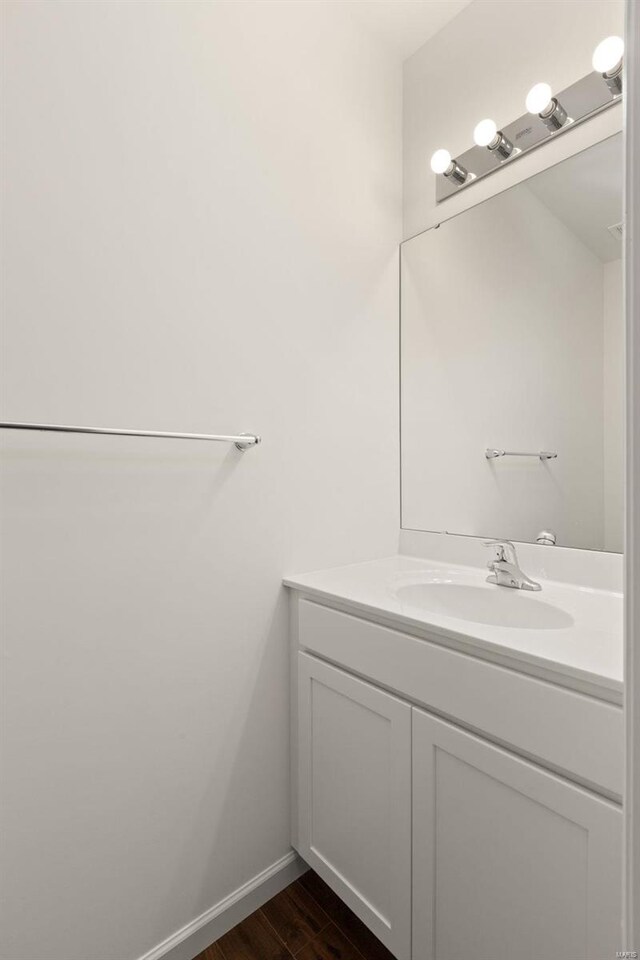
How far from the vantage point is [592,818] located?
708 millimetres

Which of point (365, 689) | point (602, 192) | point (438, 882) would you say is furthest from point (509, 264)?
point (438, 882)

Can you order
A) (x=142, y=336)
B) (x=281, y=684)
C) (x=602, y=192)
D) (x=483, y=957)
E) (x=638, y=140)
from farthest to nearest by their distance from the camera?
(x=281, y=684) → (x=602, y=192) → (x=142, y=336) → (x=483, y=957) → (x=638, y=140)

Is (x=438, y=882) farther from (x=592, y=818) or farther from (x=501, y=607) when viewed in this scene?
(x=501, y=607)

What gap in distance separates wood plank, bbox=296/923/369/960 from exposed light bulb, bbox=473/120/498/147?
2.15 meters

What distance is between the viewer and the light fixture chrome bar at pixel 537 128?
115 cm

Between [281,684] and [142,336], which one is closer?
[142,336]

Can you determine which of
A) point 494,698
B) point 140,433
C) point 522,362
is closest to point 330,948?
point 494,698

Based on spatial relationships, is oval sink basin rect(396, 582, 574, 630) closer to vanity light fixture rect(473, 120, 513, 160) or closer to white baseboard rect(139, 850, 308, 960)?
white baseboard rect(139, 850, 308, 960)

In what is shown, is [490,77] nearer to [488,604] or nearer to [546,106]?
[546,106]

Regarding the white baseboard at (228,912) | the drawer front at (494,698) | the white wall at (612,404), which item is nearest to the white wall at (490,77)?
the white wall at (612,404)

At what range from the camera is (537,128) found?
1279 millimetres

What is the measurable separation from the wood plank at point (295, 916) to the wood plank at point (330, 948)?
16 millimetres

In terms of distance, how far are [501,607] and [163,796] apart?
93 centimetres

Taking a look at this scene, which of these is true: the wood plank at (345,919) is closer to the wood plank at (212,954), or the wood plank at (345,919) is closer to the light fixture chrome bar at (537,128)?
the wood plank at (212,954)
